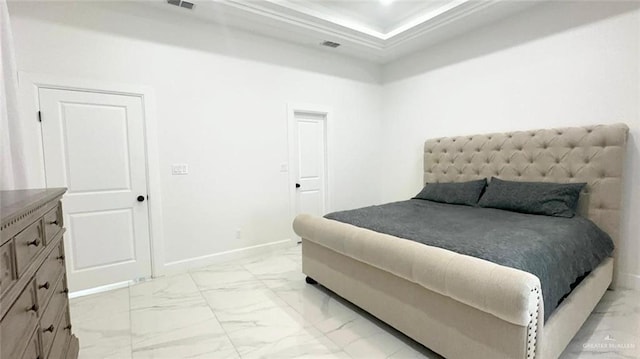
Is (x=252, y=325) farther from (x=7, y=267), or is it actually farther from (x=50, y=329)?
(x=7, y=267)

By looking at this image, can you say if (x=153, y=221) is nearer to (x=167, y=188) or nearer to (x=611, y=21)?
(x=167, y=188)

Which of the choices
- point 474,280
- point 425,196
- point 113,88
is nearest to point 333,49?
point 425,196

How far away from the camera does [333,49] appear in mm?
4277

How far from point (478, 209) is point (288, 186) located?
231 centimetres

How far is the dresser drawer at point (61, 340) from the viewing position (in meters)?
1.37

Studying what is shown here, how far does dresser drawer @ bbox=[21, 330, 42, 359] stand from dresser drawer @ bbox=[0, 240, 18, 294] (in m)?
0.28

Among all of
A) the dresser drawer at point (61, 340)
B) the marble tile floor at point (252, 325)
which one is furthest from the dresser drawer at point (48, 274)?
the marble tile floor at point (252, 325)

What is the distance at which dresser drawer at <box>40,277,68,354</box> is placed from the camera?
48.8 inches

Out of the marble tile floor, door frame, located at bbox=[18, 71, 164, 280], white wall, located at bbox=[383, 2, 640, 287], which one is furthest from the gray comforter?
door frame, located at bbox=[18, 71, 164, 280]

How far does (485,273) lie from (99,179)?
Result: 10.8 feet

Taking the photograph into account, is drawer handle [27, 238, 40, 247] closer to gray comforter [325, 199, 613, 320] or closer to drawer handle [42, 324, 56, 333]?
drawer handle [42, 324, 56, 333]

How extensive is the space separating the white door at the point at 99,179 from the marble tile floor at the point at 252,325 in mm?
286

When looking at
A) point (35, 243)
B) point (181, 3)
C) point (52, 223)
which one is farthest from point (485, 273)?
point (181, 3)

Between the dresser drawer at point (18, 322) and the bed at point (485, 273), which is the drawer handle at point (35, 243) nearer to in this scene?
the dresser drawer at point (18, 322)
